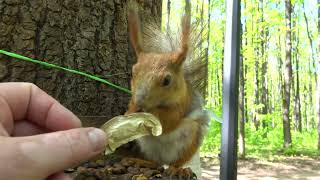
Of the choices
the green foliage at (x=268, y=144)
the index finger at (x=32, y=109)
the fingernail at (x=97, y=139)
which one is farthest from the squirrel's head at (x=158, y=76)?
the green foliage at (x=268, y=144)

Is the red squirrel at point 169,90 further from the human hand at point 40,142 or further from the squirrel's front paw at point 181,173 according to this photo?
the human hand at point 40,142

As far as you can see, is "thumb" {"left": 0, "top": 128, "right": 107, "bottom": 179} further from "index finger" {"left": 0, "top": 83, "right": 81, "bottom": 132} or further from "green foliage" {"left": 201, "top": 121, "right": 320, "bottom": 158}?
"green foliage" {"left": 201, "top": 121, "right": 320, "bottom": 158}

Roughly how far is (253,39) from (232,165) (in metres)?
10.5

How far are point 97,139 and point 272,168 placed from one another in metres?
8.56

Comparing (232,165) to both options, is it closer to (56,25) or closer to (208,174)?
(56,25)

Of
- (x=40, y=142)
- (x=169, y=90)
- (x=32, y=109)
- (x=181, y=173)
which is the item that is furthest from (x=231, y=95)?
(x=40, y=142)

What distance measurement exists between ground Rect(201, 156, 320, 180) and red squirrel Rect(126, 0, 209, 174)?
6674 millimetres

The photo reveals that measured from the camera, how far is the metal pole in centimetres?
107

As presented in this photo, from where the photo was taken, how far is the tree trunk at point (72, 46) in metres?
1.25

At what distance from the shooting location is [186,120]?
3.76 feet

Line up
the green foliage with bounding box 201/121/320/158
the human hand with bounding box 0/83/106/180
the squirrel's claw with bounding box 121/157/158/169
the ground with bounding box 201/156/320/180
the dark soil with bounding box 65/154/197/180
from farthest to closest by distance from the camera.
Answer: the green foliage with bounding box 201/121/320/158 → the ground with bounding box 201/156/320/180 → the squirrel's claw with bounding box 121/157/158/169 → the dark soil with bounding box 65/154/197/180 → the human hand with bounding box 0/83/106/180

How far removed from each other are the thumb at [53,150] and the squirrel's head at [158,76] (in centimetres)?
40

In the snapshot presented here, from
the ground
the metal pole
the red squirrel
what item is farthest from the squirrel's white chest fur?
the ground

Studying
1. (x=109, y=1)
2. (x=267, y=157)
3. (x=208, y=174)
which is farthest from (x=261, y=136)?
(x=109, y=1)
